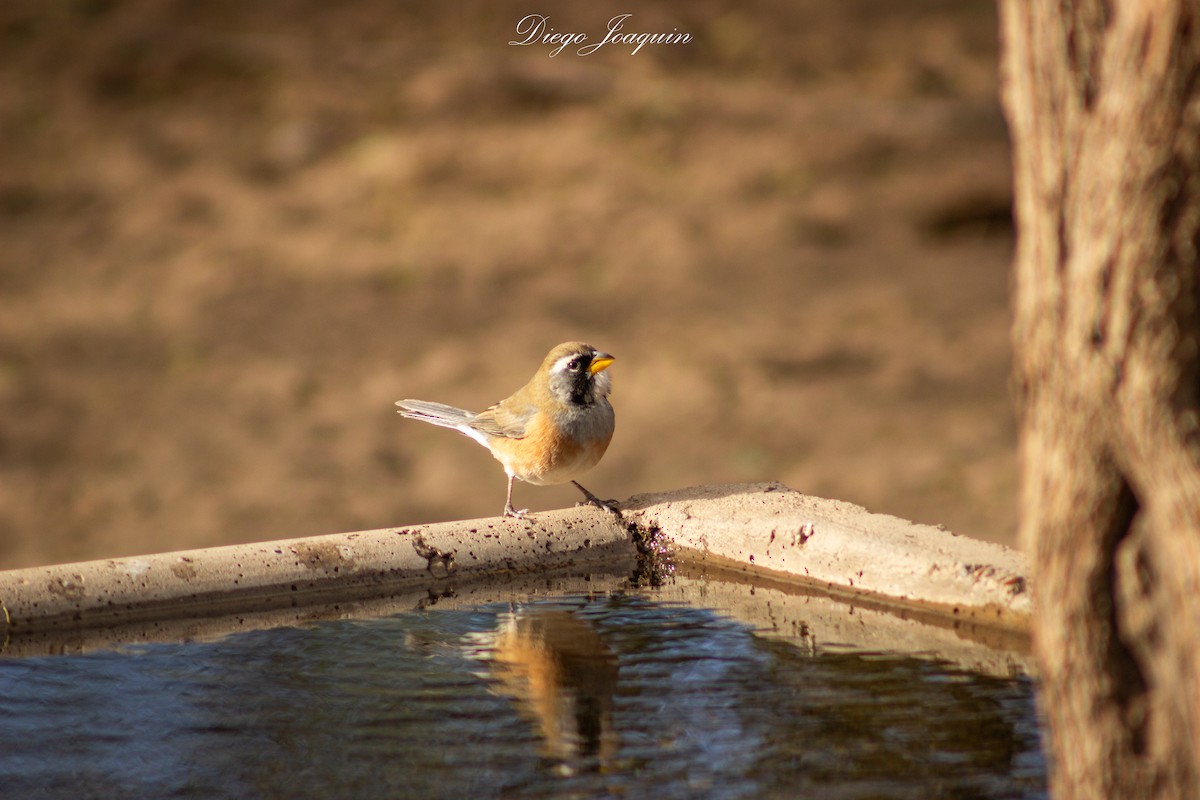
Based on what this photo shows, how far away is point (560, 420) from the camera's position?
16.8 feet

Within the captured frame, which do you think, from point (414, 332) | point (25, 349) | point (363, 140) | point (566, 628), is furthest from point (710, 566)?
point (363, 140)

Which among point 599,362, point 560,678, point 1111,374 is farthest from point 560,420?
point 1111,374

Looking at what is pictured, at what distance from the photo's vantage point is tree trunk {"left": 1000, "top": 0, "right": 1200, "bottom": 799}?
1.97m

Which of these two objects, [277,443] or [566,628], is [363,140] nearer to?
[277,443]

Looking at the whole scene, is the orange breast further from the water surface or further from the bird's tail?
the water surface

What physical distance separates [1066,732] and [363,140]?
11830mm

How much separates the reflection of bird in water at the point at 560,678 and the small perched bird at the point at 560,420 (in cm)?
103

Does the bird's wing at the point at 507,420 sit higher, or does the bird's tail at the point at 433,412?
the bird's tail at the point at 433,412

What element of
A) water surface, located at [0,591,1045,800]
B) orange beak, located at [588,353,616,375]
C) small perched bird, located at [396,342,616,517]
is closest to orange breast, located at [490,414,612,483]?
small perched bird, located at [396,342,616,517]

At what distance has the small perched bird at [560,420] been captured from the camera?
5133 mm

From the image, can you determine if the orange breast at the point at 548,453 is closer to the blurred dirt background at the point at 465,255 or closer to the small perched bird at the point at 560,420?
the small perched bird at the point at 560,420
